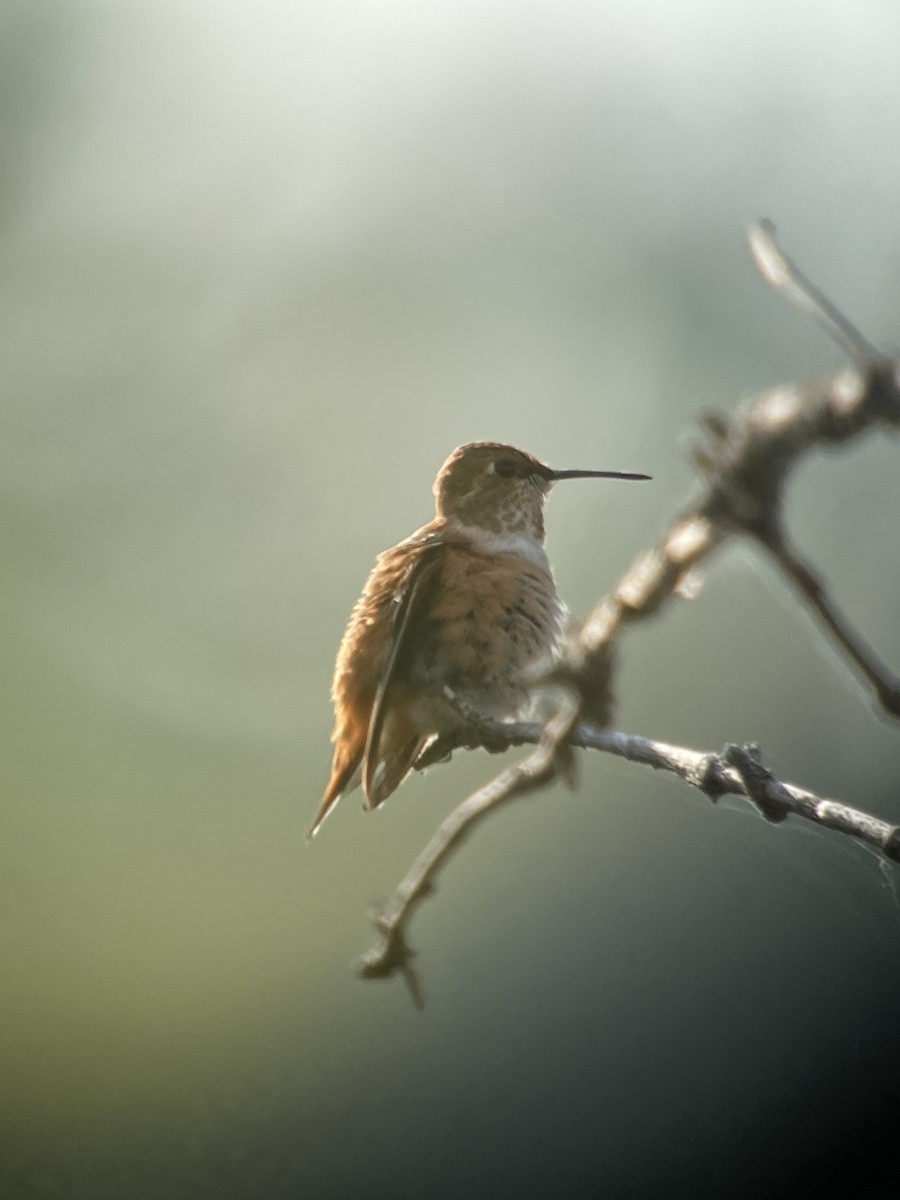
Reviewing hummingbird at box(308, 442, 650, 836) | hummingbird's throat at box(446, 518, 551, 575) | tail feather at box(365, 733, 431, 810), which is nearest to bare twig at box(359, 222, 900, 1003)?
hummingbird at box(308, 442, 650, 836)

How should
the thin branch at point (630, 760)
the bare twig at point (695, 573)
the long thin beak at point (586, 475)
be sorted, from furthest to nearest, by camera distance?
the long thin beak at point (586, 475) < the thin branch at point (630, 760) < the bare twig at point (695, 573)

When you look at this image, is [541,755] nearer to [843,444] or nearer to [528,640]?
[843,444]

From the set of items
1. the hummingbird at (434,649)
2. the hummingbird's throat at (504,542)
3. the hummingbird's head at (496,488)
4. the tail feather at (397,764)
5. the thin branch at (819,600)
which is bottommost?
the thin branch at (819,600)

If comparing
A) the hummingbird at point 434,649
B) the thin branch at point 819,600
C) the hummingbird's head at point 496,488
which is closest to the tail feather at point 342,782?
the hummingbird at point 434,649

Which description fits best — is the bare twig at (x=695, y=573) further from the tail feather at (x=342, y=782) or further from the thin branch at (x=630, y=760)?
the tail feather at (x=342, y=782)

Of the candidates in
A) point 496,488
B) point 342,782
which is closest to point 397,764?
point 342,782

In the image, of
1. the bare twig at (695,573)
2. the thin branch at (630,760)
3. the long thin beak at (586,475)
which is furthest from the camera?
the long thin beak at (586,475)

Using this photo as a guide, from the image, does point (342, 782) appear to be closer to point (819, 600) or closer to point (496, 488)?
point (496, 488)
